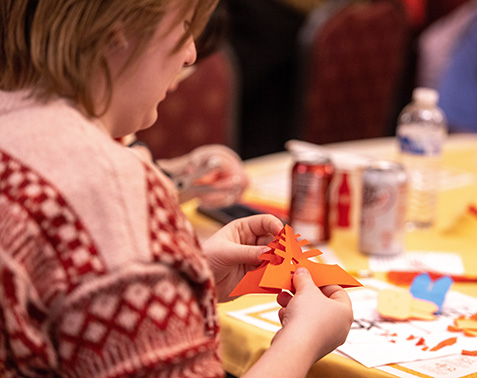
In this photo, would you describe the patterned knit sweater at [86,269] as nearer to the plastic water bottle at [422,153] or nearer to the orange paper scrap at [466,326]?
the orange paper scrap at [466,326]

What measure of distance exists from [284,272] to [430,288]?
0.36 metres

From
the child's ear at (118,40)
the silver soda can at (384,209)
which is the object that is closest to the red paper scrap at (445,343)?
the silver soda can at (384,209)

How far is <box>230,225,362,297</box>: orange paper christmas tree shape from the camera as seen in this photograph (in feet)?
2.74

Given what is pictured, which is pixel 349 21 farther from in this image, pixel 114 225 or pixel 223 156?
pixel 114 225

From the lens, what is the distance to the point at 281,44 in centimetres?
349

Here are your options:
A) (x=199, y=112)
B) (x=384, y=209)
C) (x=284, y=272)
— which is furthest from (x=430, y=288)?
(x=199, y=112)

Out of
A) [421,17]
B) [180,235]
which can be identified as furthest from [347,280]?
[421,17]

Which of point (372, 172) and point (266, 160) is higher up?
point (372, 172)

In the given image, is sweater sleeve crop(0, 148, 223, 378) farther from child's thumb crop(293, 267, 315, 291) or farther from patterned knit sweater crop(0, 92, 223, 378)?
child's thumb crop(293, 267, 315, 291)

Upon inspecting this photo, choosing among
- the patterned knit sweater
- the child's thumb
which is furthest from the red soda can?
the patterned knit sweater

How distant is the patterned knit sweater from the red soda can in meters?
0.75

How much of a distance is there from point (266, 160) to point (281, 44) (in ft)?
5.28

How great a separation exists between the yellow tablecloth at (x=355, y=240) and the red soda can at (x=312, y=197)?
0.05 meters

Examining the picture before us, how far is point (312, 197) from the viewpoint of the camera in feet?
4.43
